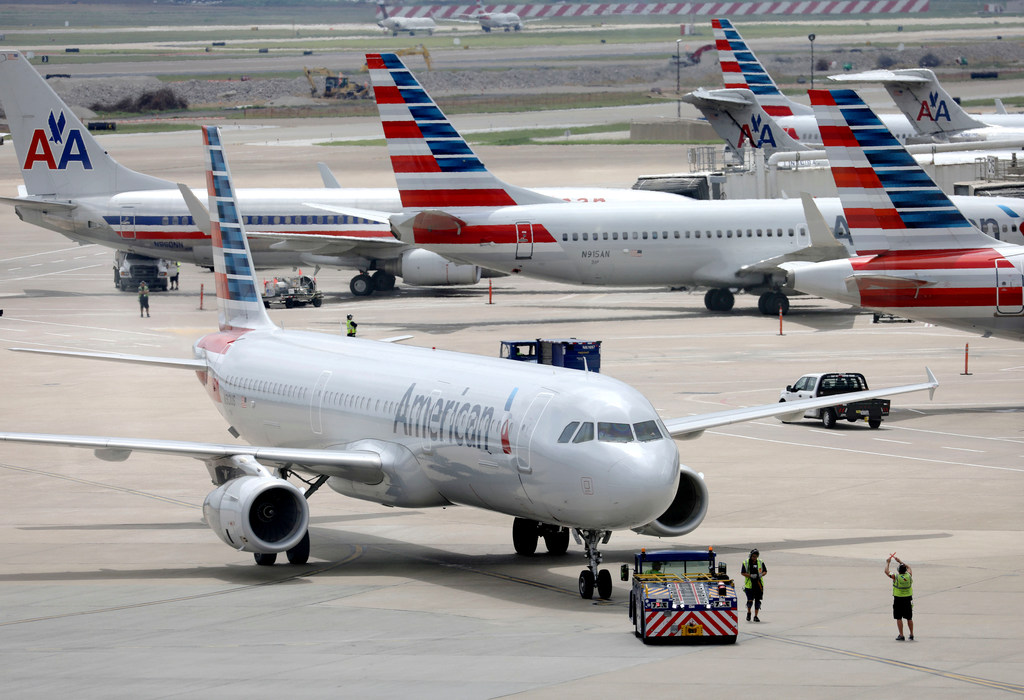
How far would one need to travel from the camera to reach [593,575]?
2580cm

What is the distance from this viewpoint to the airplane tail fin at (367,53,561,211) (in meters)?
63.3

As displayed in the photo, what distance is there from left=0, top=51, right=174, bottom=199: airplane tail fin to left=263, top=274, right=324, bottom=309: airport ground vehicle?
8.04 metres

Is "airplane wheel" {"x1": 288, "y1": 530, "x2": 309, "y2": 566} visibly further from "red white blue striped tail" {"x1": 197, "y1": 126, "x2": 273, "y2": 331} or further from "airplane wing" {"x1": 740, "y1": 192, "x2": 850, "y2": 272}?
"airplane wing" {"x1": 740, "y1": 192, "x2": 850, "y2": 272}

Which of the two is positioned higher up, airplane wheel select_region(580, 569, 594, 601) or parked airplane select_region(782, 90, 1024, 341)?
parked airplane select_region(782, 90, 1024, 341)

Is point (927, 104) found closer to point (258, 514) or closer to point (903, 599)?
point (258, 514)

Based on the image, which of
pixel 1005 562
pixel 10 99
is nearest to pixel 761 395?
pixel 1005 562

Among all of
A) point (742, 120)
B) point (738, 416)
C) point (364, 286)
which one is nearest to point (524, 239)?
point (364, 286)

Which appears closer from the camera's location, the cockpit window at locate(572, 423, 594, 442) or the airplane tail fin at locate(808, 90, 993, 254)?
the cockpit window at locate(572, 423, 594, 442)

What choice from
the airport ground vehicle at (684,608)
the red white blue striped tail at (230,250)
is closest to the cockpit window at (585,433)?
the airport ground vehicle at (684,608)

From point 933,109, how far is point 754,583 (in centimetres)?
7310

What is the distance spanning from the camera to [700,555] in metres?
24.4

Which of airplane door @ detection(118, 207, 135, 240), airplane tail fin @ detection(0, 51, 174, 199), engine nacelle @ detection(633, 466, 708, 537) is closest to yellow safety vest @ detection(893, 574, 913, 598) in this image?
engine nacelle @ detection(633, 466, 708, 537)

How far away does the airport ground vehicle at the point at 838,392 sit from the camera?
4406 cm

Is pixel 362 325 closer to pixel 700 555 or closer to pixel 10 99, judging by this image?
pixel 10 99
